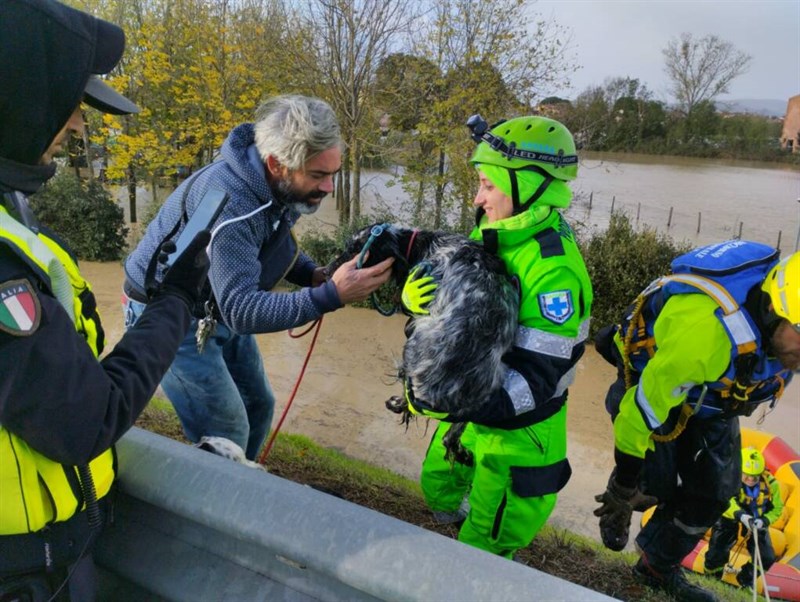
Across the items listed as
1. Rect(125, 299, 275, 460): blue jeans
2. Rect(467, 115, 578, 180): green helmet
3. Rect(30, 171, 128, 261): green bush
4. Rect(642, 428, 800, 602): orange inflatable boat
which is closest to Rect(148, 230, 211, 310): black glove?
Rect(125, 299, 275, 460): blue jeans

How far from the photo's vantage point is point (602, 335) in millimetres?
3633

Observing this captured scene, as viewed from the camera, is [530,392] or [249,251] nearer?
[530,392]

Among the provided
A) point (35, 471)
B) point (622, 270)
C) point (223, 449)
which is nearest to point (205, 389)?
point (223, 449)

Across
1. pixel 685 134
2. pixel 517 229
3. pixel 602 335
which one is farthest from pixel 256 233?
pixel 685 134

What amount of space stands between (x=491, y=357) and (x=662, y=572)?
1946 mm

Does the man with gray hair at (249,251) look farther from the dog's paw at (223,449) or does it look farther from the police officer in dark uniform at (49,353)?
the police officer in dark uniform at (49,353)

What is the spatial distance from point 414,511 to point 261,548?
2029 millimetres

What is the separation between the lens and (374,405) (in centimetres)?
776

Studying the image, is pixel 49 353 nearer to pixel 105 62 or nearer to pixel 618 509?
pixel 105 62

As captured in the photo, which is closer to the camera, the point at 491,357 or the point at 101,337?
the point at 101,337

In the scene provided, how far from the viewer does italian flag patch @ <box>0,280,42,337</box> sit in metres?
1.19

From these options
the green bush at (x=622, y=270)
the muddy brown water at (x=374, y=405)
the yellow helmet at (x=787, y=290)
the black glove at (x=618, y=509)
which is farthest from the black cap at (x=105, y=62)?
the green bush at (x=622, y=270)

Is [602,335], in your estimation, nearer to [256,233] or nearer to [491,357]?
[491,357]

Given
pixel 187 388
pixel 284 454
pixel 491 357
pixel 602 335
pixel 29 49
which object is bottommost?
pixel 284 454
